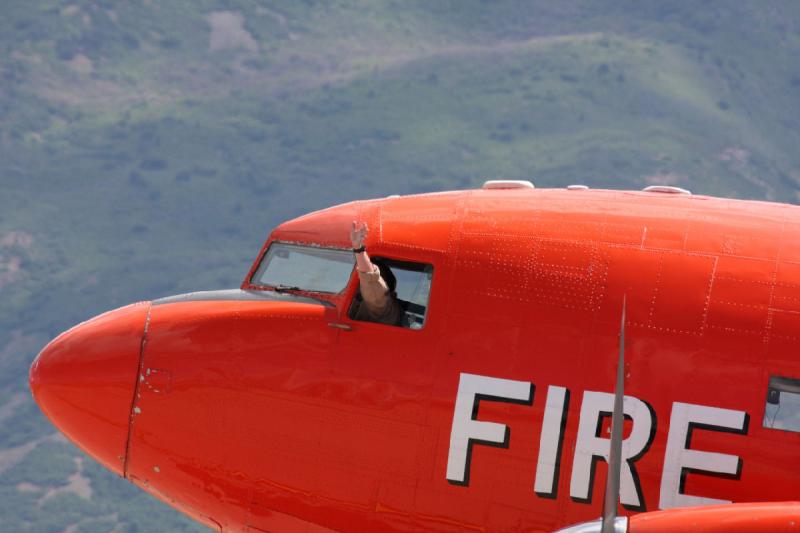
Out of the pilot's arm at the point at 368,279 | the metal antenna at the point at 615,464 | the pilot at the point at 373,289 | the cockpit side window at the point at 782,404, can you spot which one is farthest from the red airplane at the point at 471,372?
the metal antenna at the point at 615,464

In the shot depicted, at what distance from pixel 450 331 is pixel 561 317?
65.8 inches

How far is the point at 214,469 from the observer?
22484 mm

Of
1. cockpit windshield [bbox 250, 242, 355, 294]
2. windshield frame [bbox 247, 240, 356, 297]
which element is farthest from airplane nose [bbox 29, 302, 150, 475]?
cockpit windshield [bbox 250, 242, 355, 294]

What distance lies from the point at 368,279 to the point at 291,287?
6.71ft

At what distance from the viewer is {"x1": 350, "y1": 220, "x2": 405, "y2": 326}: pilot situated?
2095 cm

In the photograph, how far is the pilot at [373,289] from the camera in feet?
68.7

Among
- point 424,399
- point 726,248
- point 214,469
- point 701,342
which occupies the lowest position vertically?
point 214,469

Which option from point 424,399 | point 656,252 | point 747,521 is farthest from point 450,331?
point 747,521

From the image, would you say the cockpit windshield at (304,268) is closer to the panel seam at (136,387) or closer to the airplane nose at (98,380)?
the panel seam at (136,387)

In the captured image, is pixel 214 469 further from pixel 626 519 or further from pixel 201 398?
pixel 626 519

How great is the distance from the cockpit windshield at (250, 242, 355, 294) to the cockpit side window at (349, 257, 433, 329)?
0.59 m

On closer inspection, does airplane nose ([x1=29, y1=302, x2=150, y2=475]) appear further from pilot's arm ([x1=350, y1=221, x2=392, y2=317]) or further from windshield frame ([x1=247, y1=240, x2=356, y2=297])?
pilot's arm ([x1=350, y1=221, x2=392, y2=317])

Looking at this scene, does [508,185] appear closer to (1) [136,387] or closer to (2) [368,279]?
(2) [368,279]

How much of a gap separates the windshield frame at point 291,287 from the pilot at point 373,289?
0.42 meters
